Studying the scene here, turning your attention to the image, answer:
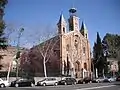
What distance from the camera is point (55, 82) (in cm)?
4169

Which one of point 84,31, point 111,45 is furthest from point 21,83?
point 111,45

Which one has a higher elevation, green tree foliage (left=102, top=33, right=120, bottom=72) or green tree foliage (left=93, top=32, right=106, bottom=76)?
green tree foliage (left=102, top=33, right=120, bottom=72)

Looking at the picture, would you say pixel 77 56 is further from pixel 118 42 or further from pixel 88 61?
pixel 118 42

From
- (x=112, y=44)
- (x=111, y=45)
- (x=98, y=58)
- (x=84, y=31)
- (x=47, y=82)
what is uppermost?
(x=84, y=31)

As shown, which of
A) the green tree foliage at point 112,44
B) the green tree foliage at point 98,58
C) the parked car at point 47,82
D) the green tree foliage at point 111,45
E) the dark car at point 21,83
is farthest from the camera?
the green tree foliage at point 111,45

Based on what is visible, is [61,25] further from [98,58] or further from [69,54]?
[98,58]

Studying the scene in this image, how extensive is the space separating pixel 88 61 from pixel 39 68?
15.3m

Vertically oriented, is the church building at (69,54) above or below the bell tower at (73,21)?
below

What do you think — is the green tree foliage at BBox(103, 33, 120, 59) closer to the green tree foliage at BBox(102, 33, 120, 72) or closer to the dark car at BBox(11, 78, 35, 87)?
the green tree foliage at BBox(102, 33, 120, 72)

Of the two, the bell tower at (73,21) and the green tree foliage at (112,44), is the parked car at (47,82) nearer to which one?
the bell tower at (73,21)

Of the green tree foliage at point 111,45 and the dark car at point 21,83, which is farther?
the green tree foliage at point 111,45

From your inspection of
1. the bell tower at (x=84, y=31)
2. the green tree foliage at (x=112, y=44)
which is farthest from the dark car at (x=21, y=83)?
the green tree foliage at (x=112, y=44)

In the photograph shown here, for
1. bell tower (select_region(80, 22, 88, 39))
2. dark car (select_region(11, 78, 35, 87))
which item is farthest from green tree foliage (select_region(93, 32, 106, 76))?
dark car (select_region(11, 78, 35, 87))

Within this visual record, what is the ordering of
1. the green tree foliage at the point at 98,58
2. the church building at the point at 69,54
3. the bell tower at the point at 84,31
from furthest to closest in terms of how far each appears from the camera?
the green tree foliage at the point at 98,58 → the bell tower at the point at 84,31 → the church building at the point at 69,54
